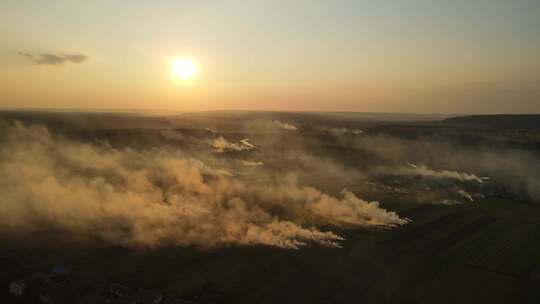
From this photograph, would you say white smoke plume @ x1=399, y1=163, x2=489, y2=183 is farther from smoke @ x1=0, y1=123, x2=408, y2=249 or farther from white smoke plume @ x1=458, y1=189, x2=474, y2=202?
smoke @ x1=0, y1=123, x2=408, y2=249

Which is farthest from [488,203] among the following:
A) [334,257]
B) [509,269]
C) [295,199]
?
[334,257]

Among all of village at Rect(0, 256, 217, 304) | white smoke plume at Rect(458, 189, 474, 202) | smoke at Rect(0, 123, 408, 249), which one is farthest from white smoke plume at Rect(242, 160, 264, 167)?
village at Rect(0, 256, 217, 304)

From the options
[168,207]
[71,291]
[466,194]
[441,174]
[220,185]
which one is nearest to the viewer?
[71,291]

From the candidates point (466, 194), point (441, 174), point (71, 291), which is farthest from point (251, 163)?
point (71, 291)

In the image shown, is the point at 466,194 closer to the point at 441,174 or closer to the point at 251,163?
the point at 441,174

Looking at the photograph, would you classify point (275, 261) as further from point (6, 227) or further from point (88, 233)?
point (6, 227)

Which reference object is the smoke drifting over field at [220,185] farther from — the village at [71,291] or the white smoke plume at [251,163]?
the village at [71,291]

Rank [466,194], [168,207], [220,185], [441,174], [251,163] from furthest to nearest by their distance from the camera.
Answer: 1. [251,163]
2. [441,174]
3. [466,194]
4. [220,185]
5. [168,207]

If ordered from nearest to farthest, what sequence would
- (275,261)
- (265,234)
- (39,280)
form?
1. (39,280)
2. (275,261)
3. (265,234)
